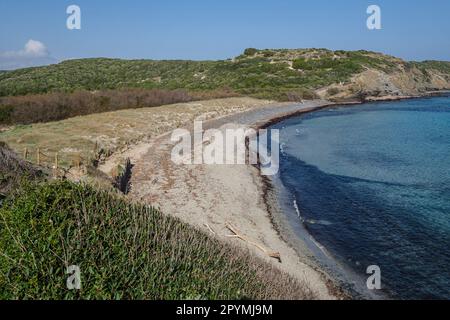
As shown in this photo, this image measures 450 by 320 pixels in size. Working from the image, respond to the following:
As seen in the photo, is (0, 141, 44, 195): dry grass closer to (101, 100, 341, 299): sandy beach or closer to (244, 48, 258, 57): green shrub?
(101, 100, 341, 299): sandy beach

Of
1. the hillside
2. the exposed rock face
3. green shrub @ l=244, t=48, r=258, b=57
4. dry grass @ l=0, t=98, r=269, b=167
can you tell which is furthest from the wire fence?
green shrub @ l=244, t=48, r=258, b=57

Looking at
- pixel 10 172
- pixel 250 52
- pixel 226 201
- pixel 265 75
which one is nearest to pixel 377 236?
pixel 226 201

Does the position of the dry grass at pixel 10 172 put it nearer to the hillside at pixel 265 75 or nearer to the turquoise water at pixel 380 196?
the turquoise water at pixel 380 196

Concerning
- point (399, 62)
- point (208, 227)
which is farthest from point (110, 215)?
point (399, 62)

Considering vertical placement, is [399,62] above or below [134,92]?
above

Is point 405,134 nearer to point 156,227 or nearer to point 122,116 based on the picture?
point 122,116

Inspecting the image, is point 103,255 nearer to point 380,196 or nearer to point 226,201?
point 226,201
